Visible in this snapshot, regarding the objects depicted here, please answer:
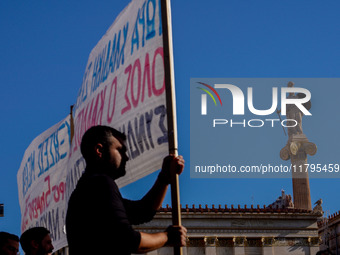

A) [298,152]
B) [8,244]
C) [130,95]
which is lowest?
[8,244]

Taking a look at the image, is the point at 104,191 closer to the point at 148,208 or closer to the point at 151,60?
the point at 148,208

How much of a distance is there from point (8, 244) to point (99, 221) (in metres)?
3.18

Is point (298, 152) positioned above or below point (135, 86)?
above

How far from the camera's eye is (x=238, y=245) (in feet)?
133

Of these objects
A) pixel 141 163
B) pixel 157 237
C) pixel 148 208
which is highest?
pixel 141 163

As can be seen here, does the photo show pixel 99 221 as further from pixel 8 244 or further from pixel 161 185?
pixel 8 244

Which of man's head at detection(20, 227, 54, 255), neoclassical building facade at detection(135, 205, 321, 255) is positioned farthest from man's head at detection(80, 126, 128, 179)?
neoclassical building facade at detection(135, 205, 321, 255)

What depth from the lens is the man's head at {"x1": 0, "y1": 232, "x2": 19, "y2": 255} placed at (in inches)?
A: 239

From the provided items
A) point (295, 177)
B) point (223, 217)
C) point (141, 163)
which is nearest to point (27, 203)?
point (141, 163)

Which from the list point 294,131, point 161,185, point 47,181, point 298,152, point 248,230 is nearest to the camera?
point 161,185

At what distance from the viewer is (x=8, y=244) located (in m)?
6.08

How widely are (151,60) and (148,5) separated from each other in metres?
0.48

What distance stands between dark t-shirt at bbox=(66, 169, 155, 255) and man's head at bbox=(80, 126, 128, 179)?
0.50 feet

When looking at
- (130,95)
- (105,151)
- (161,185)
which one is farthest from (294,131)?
(105,151)
